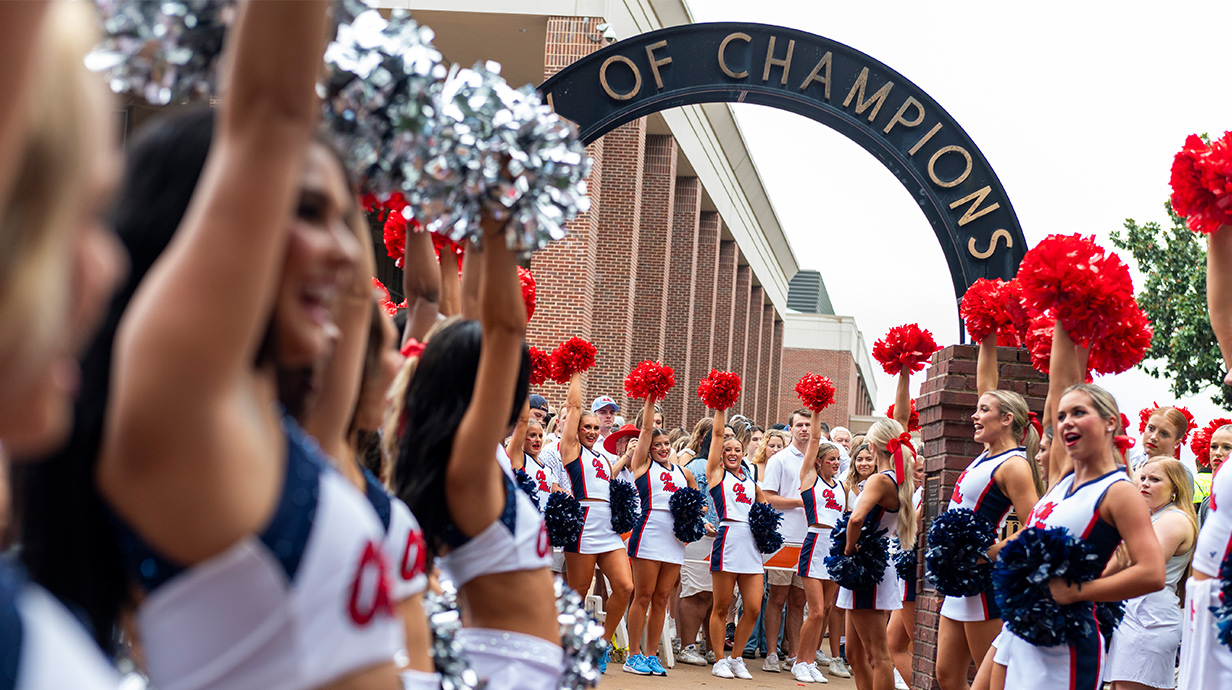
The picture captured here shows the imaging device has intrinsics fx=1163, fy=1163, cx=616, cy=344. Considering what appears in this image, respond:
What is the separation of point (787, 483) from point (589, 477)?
2.67 metres

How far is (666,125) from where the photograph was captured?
23188mm

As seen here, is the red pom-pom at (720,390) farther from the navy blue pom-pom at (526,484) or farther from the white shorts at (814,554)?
the navy blue pom-pom at (526,484)

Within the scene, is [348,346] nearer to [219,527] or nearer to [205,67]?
[205,67]

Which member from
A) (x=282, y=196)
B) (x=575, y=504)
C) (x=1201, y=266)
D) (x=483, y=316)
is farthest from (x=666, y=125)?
(x=282, y=196)

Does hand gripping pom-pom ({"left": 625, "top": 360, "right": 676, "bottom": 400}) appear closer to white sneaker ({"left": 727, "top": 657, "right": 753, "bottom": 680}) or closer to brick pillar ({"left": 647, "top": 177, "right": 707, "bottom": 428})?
white sneaker ({"left": 727, "top": 657, "right": 753, "bottom": 680})

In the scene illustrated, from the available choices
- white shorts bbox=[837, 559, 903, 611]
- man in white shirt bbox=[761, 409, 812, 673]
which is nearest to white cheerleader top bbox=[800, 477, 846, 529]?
man in white shirt bbox=[761, 409, 812, 673]

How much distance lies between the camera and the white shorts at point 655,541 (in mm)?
11055

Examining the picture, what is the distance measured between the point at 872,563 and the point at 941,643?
4.53 feet

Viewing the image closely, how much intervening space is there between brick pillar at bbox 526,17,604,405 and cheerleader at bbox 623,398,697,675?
6807mm

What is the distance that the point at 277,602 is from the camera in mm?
1389

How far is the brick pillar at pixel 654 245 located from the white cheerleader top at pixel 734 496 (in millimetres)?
11826

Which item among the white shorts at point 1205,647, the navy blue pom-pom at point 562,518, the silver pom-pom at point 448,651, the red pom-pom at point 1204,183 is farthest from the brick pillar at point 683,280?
the silver pom-pom at point 448,651

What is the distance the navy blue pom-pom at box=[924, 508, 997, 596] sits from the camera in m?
6.35

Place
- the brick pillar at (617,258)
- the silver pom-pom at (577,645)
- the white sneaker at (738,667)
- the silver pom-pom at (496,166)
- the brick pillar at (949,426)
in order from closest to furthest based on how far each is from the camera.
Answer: the silver pom-pom at (496,166) → the silver pom-pom at (577,645) → the brick pillar at (949,426) → the white sneaker at (738,667) → the brick pillar at (617,258)
